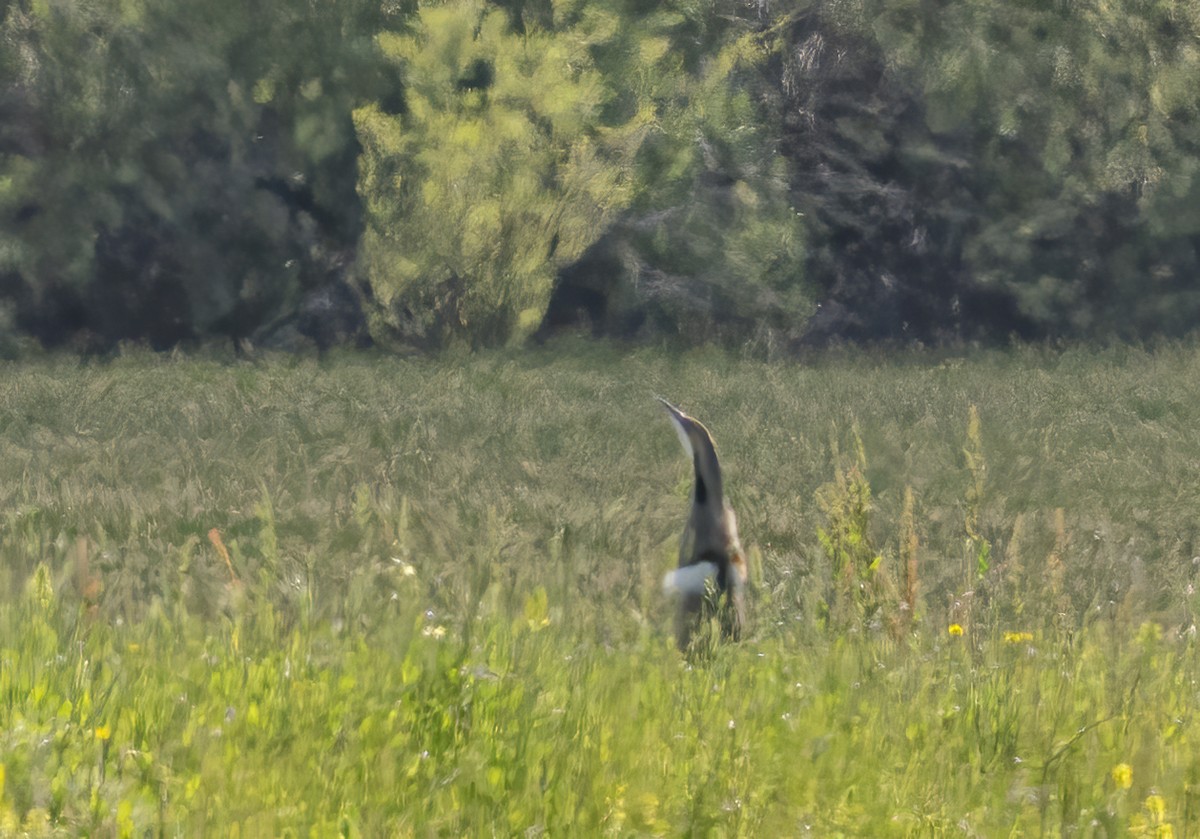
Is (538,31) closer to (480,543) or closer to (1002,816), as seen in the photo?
(480,543)

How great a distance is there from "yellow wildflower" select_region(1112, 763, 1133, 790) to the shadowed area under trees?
64.8 ft

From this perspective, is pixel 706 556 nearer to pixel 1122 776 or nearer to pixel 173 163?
pixel 1122 776

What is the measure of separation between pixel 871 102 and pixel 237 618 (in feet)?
84.9

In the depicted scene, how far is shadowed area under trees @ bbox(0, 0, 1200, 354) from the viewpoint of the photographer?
79.8ft

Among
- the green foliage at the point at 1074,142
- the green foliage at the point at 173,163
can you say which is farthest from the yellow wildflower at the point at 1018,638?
the green foliage at the point at 173,163

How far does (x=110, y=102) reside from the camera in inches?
1077

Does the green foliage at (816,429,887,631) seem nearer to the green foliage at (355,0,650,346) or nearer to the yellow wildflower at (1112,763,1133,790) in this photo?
the yellow wildflower at (1112,763,1133,790)

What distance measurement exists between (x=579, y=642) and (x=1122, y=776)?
2102 millimetres

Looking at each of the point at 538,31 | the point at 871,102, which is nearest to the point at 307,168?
the point at 538,31

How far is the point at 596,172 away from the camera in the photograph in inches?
957

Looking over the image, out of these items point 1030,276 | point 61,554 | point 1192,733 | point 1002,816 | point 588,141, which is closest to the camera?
point 1002,816

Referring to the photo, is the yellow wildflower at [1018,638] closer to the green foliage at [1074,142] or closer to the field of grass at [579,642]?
the field of grass at [579,642]

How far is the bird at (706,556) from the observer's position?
576 cm

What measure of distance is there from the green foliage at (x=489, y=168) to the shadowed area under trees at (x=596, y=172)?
4 cm
